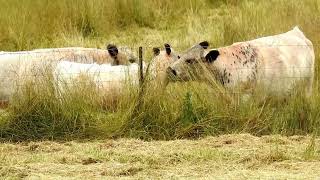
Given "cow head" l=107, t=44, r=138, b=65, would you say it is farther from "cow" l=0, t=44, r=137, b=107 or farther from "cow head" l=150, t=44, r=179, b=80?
"cow head" l=150, t=44, r=179, b=80

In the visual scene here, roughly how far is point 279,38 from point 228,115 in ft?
7.91

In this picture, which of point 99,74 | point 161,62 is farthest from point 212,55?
point 99,74

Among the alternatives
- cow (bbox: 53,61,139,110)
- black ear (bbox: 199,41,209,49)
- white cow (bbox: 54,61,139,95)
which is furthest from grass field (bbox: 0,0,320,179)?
black ear (bbox: 199,41,209,49)

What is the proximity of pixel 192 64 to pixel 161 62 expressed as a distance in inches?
29.6

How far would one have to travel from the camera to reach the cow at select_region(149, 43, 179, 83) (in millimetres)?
10097

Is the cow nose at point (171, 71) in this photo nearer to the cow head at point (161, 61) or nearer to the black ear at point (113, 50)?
the cow head at point (161, 61)

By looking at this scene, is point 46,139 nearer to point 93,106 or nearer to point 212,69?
point 93,106

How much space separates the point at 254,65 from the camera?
10508 mm

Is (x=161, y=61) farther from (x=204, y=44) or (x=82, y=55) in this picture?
(x=82, y=55)

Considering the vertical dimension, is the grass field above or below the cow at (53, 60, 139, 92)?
below

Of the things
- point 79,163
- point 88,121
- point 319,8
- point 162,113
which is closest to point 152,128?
point 162,113

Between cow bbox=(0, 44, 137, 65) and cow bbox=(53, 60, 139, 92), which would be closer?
cow bbox=(53, 60, 139, 92)

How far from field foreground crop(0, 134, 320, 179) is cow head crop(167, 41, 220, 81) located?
6.52 ft

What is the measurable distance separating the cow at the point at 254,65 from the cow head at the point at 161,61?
21 cm
